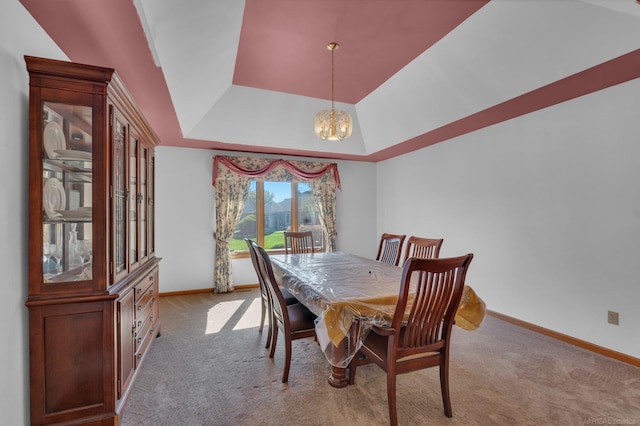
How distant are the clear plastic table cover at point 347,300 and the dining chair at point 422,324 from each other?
0.11 metres

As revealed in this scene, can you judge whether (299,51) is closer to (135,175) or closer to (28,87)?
(135,175)

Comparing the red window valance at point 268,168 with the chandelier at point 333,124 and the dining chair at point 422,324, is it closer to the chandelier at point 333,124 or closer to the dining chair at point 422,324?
the chandelier at point 333,124

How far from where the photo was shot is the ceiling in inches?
78.0

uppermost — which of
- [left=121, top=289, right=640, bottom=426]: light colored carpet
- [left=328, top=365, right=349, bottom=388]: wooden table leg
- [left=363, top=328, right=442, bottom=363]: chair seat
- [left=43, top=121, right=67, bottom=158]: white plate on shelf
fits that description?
[left=43, top=121, right=67, bottom=158]: white plate on shelf

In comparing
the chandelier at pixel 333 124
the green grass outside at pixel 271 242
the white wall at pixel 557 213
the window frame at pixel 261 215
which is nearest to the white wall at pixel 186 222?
the window frame at pixel 261 215

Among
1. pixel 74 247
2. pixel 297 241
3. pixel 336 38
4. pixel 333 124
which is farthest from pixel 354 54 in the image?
pixel 74 247

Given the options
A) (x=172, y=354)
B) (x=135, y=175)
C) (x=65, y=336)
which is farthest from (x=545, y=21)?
(x=172, y=354)

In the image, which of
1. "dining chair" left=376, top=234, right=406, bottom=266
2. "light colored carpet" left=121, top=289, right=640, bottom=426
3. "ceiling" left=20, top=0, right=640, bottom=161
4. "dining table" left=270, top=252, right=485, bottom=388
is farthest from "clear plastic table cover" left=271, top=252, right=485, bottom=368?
"ceiling" left=20, top=0, right=640, bottom=161

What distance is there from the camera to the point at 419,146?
4.81m

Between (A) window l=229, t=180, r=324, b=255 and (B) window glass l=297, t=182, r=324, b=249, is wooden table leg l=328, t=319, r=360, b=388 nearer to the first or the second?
(A) window l=229, t=180, r=324, b=255

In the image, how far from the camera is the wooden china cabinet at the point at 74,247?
5.27ft

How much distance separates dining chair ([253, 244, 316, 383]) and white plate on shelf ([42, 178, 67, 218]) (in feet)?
4.01

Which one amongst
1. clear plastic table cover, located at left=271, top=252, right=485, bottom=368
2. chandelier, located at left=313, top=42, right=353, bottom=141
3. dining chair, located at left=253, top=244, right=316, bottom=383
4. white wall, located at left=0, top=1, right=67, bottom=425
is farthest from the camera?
chandelier, located at left=313, top=42, right=353, bottom=141

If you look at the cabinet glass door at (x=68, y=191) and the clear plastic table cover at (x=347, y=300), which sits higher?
the cabinet glass door at (x=68, y=191)
